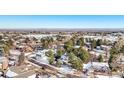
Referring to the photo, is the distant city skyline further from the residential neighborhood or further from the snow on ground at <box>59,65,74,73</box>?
the snow on ground at <box>59,65,74,73</box>

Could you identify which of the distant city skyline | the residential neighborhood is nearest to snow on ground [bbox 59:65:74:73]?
the residential neighborhood

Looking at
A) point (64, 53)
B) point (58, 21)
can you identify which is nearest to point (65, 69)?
point (64, 53)

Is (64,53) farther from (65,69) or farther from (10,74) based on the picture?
(10,74)

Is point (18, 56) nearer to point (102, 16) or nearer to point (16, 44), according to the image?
point (16, 44)

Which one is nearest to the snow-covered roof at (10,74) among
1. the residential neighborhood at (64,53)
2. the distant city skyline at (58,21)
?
the residential neighborhood at (64,53)

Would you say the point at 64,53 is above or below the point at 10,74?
above

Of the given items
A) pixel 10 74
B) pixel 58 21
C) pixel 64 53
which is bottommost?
pixel 10 74
